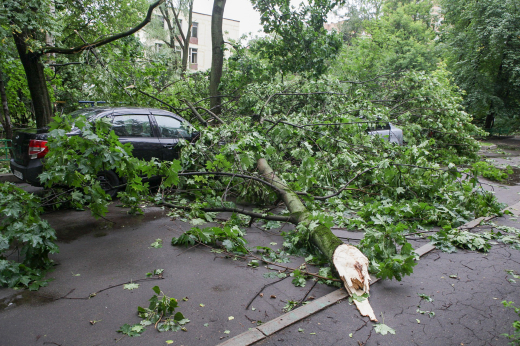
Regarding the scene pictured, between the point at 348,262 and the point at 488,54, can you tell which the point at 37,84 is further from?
the point at 488,54

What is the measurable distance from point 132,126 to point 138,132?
0.55ft

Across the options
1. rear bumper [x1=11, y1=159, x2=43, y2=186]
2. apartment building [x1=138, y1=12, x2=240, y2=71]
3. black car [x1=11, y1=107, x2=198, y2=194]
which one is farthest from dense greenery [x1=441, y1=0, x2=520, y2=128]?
rear bumper [x1=11, y1=159, x2=43, y2=186]

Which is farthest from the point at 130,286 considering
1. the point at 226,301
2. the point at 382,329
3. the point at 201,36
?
the point at 201,36

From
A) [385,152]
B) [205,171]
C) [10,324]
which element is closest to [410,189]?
[385,152]

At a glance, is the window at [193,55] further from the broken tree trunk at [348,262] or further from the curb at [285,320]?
the curb at [285,320]

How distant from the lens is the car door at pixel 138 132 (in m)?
6.81

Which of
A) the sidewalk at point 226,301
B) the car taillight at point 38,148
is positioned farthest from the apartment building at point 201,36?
the sidewalk at point 226,301

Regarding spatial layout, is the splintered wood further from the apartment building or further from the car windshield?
the apartment building

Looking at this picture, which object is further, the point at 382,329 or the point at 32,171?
the point at 32,171

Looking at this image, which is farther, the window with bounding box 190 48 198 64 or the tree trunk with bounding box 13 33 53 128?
the window with bounding box 190 48 198 64

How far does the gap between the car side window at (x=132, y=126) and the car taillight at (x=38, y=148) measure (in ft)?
4.03

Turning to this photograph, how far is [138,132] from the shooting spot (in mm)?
7082

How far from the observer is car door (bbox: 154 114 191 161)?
7.33m

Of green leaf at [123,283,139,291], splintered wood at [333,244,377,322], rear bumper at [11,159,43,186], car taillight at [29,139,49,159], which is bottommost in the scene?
green leaf at [123,283,139,291]
